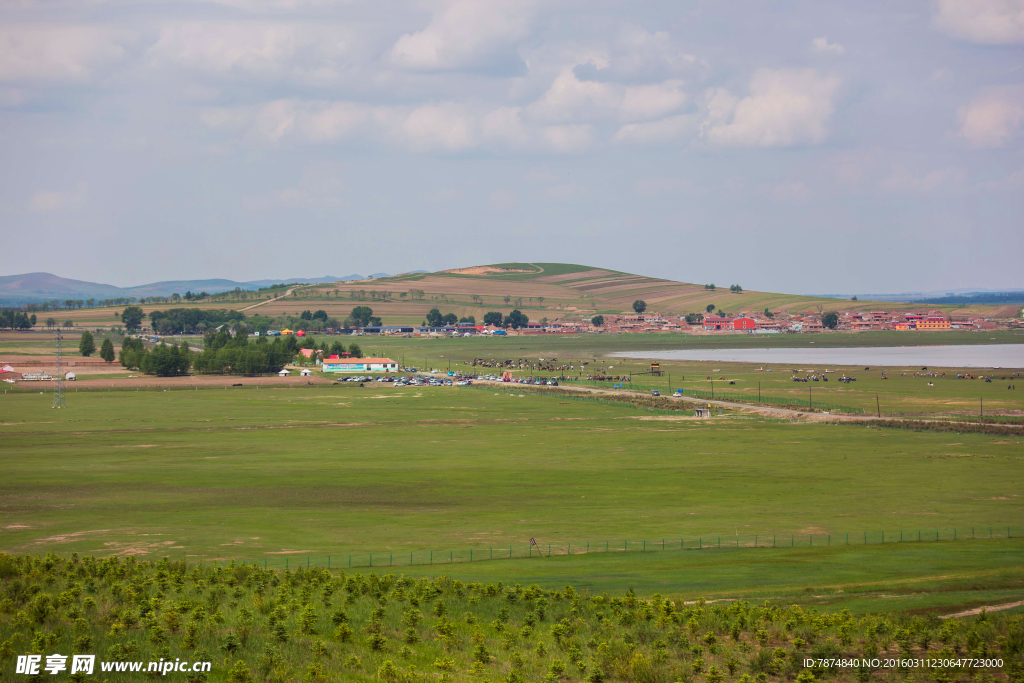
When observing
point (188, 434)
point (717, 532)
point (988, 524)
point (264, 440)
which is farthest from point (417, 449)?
point (988, 524)

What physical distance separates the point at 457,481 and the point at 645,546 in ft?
64.3

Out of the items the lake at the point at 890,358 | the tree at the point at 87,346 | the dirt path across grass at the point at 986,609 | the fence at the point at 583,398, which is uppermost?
the tree at the point at 87,346

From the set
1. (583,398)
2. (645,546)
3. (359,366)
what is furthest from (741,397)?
(359,366)

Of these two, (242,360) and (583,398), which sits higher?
(242,360)

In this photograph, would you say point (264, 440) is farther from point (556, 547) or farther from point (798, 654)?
point (798, 654)

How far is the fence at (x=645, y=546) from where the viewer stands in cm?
3838

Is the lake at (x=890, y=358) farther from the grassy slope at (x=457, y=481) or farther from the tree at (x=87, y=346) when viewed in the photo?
the tree at (x=87, y=346)

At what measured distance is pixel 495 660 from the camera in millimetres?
25453

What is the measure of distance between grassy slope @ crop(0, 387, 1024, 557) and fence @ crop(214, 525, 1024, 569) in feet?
4.01

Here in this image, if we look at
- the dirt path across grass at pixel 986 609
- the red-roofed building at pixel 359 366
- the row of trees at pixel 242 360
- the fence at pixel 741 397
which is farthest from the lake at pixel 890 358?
the dirt path across grass at pixel 986 609

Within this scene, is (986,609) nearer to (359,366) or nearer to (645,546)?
(645,546)

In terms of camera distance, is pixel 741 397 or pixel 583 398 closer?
pixel 741 397

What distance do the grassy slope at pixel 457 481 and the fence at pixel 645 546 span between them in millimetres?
1222

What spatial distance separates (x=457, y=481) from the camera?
58.1 m
